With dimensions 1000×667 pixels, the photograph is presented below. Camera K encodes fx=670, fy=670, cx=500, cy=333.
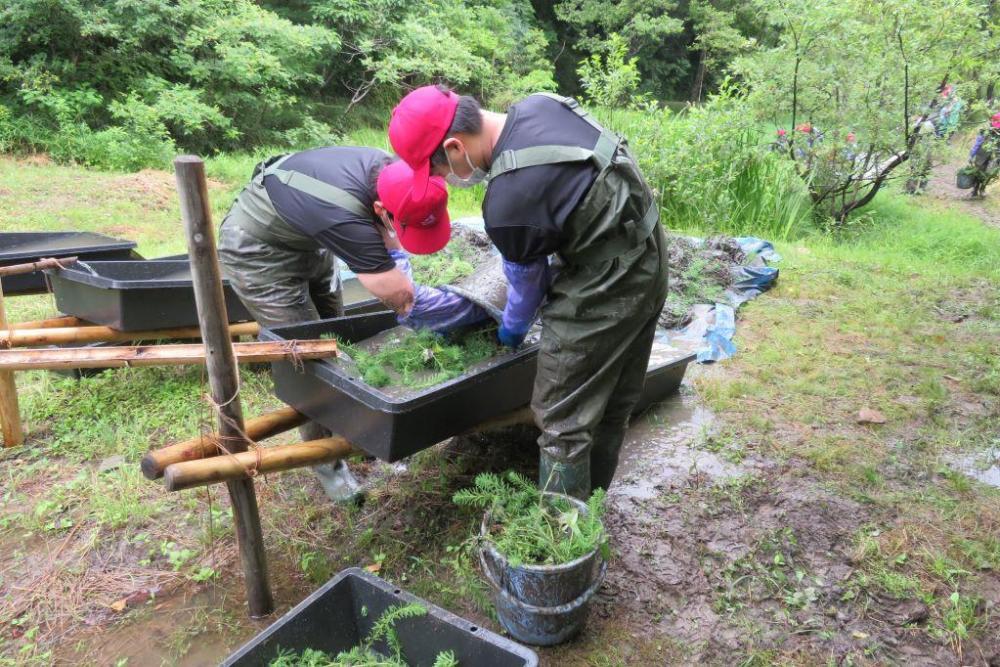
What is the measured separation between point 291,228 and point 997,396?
4097mm

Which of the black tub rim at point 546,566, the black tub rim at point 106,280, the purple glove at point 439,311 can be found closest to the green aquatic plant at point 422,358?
the purple glove at point 439,311

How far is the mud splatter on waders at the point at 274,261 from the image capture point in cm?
288

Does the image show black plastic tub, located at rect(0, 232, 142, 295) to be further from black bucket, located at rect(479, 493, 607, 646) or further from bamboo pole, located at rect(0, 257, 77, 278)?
black bucket, located at rect(479, 493, 607, 646)

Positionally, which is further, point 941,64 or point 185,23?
point 185,23

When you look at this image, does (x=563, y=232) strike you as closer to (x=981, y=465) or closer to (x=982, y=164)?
(x=981, y=465)

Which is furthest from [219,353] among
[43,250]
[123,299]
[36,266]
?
[43,250]

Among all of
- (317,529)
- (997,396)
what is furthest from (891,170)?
(317,529)

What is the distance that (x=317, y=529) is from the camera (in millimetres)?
2930

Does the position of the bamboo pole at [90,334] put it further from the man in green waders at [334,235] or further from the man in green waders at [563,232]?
the man in green waders at [563,232]

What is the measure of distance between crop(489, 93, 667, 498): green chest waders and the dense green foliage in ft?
0.46

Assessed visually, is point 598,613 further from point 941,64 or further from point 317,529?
point 941,64

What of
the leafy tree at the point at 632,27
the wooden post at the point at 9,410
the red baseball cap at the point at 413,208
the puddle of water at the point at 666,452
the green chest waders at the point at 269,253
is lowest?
the puddle of water at the point at 666,452

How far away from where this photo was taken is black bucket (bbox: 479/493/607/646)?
2.11 meters

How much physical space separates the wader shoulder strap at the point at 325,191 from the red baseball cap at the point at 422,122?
20.9 inches
